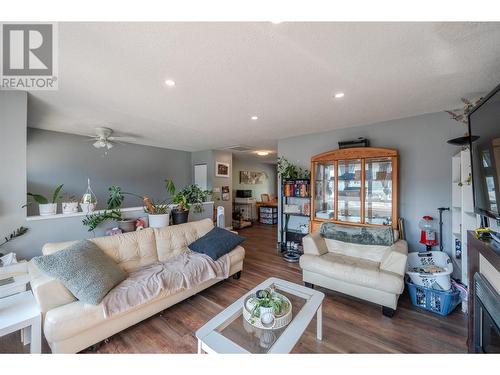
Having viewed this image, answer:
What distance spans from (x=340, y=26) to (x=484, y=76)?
161 centimetres

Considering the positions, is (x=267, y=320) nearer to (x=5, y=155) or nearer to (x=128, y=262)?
(x=128, y=262)

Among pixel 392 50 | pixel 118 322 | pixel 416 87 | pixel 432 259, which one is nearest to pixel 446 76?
pixel 416 87

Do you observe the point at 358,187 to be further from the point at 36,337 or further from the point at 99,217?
the point at 36,337

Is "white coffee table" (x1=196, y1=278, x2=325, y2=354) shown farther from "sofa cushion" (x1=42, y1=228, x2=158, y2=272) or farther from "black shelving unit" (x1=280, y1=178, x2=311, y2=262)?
"black shelving unit" (x1=280, y1=178, x2=311, y2=262)

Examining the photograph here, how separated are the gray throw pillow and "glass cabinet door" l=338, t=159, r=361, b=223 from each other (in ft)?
10.1

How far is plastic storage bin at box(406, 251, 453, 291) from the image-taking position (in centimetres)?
206

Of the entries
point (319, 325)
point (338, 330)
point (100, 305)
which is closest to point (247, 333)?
point (319, 325)

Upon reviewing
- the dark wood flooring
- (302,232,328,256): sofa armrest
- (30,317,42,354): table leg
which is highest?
(302,232,328,256): sofa armrest

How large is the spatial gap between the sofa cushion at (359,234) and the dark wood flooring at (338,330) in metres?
0.67

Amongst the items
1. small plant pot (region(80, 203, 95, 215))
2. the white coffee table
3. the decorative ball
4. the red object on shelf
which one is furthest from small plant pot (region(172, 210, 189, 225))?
the red object on shelf

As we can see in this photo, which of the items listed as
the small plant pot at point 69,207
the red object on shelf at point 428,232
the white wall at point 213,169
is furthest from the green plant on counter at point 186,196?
the red object on shelf at point 428,232

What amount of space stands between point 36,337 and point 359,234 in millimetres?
3181

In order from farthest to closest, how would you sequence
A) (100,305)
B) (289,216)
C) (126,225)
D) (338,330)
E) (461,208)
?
(289,216), (126,225), (461,208), (338,330), (100,305)

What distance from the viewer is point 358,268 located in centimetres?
216
